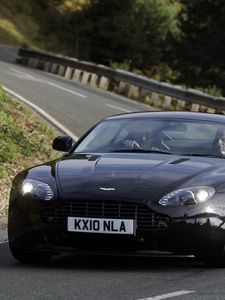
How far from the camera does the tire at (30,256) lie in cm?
773

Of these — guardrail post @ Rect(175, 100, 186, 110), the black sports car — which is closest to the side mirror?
the black sports car

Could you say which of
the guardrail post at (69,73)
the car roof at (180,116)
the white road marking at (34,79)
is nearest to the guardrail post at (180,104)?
the white road marking at (34,79)

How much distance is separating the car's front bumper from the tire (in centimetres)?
32

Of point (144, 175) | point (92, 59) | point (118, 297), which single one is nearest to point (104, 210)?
point (144, 175)

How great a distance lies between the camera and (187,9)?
172ft

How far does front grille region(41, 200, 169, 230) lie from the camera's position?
284 inches

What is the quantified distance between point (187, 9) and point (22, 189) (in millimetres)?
45855

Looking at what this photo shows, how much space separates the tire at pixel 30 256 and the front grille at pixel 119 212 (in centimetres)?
58

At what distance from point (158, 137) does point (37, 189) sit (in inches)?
60.0

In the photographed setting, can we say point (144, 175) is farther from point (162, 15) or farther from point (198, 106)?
point (162, 15)

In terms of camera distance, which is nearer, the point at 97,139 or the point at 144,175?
the point at 144,175

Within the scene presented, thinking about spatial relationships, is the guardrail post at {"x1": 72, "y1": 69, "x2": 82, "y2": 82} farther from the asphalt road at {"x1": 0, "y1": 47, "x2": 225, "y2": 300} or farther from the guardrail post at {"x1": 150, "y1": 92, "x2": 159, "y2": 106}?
the asphalt road at {"x1": 0, "y1": 47, "x2": 225, "y2": 300}

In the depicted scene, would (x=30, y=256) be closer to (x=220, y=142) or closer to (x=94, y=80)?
(x=220, y=142)

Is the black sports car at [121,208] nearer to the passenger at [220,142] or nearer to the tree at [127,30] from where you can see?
the passenger at [220,142]
